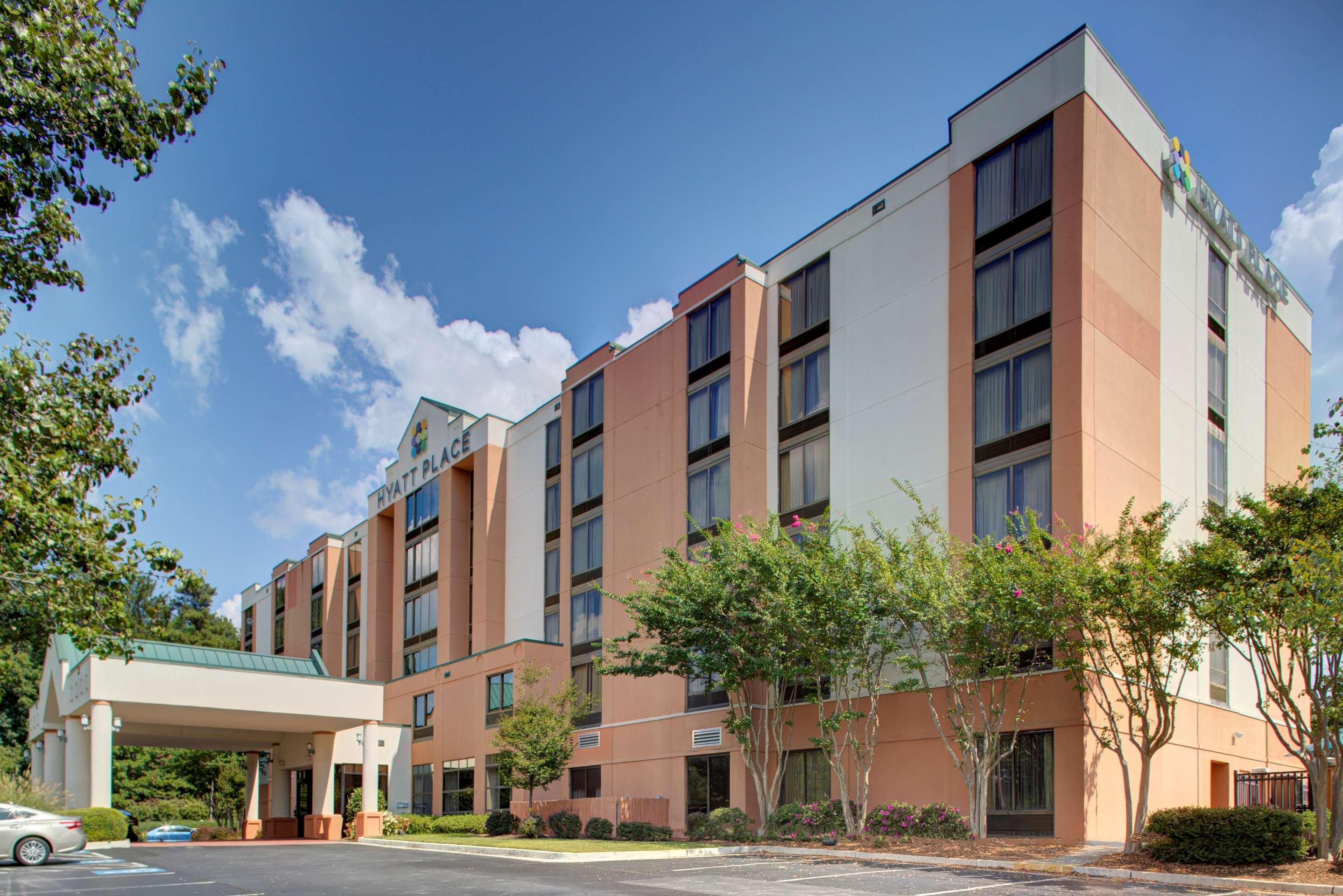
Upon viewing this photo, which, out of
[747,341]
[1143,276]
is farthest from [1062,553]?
[747,341]

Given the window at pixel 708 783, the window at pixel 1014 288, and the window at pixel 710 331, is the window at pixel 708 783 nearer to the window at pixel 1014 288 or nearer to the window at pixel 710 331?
the window at pixel 710 331

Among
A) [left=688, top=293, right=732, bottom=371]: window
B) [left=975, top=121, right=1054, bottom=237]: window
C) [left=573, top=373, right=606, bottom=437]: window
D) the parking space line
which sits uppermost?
[left=975, top=121, right=1054, bottom=237]: window

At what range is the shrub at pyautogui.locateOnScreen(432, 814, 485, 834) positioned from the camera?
35031mm

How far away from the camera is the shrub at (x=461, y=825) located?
35031 millimetres

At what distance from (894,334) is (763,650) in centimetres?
960

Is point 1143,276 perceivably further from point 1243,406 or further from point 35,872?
point 35,872

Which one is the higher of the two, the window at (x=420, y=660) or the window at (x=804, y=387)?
the window at (x=804, y=387)

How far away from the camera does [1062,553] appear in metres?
21.8

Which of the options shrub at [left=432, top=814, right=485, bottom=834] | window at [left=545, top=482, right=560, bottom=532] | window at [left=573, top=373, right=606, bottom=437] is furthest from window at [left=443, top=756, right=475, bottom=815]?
window at [left=573, top=373, right=606, bottom=437]

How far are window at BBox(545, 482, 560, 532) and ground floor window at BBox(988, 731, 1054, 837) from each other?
22647 millimetres

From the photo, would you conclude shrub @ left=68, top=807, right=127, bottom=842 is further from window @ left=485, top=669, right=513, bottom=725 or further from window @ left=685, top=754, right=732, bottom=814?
window @ left=685, top=754, right=732, bottom=814

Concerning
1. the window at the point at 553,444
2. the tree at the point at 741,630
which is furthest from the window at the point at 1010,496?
the window at the point at 553,444

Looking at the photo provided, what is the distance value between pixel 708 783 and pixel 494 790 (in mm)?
12252

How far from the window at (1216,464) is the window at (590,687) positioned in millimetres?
20889
